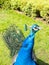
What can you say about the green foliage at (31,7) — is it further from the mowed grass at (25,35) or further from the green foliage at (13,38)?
the green foliage at (13,38)

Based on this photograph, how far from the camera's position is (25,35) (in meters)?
8.66

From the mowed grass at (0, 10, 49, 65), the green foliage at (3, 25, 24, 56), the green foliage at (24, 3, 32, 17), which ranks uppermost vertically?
the green foliage at (3, 25, 24, 56)

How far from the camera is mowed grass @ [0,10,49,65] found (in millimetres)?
7406

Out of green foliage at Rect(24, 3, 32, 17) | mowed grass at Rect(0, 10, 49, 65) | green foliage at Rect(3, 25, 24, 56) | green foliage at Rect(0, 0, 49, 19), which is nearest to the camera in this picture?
green foliage at Rect(3, 25, 24, 56)

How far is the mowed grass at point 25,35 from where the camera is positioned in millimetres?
7406

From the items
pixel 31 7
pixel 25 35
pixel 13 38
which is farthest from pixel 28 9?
pixel 13 38

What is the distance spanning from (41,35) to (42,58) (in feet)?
4.87

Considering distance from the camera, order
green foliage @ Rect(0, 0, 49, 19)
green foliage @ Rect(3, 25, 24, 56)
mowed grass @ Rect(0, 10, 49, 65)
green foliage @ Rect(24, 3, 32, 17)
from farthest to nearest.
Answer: green foliage @ Rect(24, 3, 32, 17), green foliage @ Rect(0, 0, 49, 19), mowed grass @ Rect(0, 10, 49, 65), green foliage @ Rect(3, 25, 24, 56)

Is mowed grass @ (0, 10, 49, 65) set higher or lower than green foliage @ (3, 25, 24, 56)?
lower

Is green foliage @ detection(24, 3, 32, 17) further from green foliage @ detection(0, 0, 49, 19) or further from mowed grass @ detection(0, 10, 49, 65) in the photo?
mowed grass @ detection(0, 10, 49, 65)

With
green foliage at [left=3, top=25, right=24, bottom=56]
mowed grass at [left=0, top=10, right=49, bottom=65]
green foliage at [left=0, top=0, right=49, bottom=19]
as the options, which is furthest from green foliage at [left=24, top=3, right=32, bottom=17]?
green foliage at [left=3, top=25, right=24, bottom=56]

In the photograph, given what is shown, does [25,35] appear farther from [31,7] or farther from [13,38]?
[13,38]

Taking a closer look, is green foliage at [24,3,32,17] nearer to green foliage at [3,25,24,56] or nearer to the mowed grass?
the mowed grass

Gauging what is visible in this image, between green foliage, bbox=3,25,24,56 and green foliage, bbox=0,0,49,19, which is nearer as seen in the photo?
green foliage, bbox=3,25,24,56
